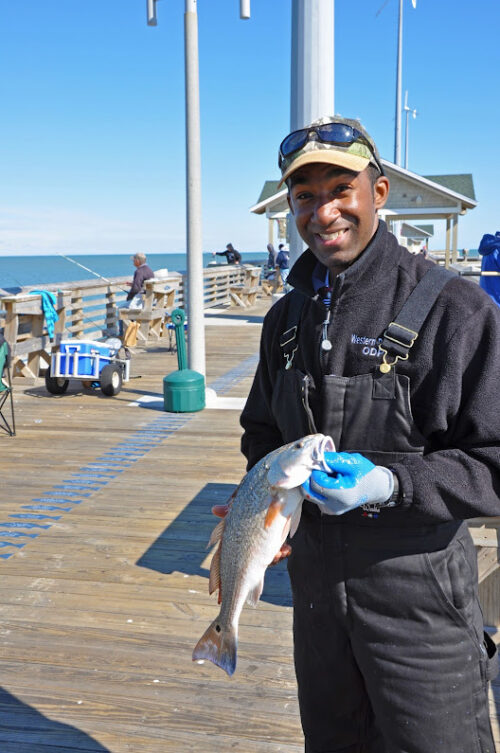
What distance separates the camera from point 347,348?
2.02 meters

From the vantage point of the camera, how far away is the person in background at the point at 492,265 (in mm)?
7293

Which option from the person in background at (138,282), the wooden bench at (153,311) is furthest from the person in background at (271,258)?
the person in background at (138,282)

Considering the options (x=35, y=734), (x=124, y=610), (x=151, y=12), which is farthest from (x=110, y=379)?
(x=35, y=734)

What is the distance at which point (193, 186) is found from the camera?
9.61 m

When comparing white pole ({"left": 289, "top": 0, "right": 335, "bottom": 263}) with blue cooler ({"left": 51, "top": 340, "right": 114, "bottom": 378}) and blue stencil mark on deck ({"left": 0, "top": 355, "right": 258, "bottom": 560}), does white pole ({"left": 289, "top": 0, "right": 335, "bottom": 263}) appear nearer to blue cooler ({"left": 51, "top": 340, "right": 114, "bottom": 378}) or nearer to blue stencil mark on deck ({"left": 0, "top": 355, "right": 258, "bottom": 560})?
blue stencil mark on deck ({"left": 0, "top": 355, "right": 258, "bottom": 560})

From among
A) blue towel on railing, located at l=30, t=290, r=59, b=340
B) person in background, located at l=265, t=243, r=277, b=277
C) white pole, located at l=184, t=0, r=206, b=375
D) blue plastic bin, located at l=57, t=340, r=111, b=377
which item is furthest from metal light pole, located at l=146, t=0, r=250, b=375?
person in background, located at l=265, t=243, r=277, b=277

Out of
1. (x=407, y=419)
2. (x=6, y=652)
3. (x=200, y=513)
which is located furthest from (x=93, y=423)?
(x=407, y=419)

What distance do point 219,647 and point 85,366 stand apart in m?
8.63

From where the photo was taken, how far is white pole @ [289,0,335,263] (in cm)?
701

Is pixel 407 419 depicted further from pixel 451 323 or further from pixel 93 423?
pixel 93 423

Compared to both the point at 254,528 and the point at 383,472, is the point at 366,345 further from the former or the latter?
the point at 254,528

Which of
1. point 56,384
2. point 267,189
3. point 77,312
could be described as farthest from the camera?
point 267,189

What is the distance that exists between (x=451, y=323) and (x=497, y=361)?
0.15 m

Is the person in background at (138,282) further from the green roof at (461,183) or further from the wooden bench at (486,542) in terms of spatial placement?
the green roof at (461,183)
